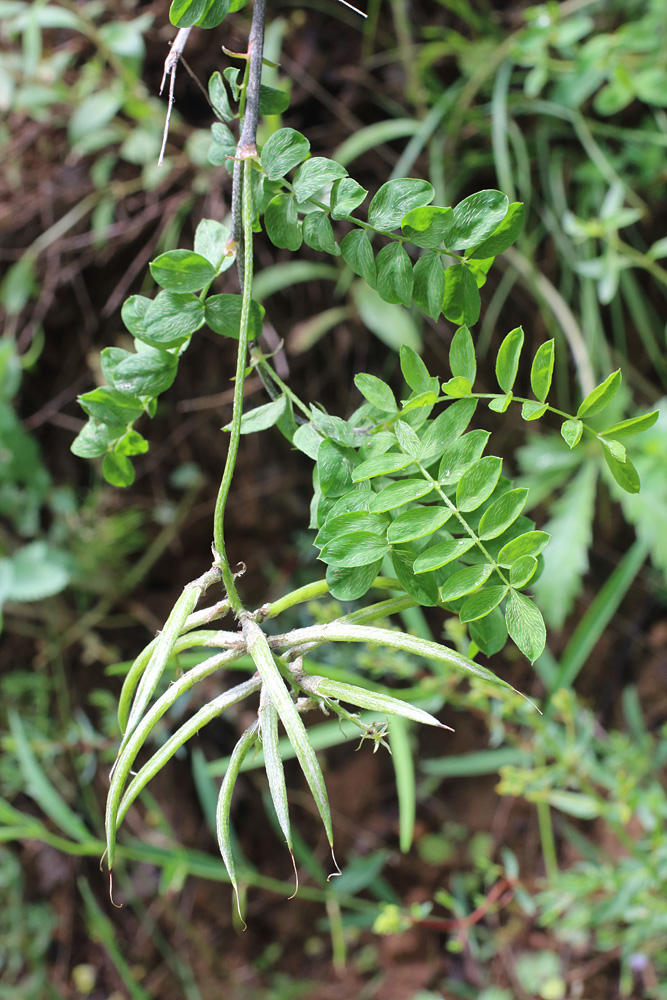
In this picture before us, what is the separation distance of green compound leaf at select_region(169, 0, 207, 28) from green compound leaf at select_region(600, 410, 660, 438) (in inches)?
12.5

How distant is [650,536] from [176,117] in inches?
41.4

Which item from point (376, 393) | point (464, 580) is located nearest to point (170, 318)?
point (376, 393)

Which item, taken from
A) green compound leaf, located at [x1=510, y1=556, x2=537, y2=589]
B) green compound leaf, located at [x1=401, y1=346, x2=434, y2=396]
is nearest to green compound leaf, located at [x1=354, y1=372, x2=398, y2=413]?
green compound leaf, located at [x1=401, y1=346, x2=434, y2=396]

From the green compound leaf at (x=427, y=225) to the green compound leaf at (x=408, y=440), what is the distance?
104mm

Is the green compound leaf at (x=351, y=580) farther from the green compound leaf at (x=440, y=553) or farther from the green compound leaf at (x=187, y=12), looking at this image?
the green compound leaf at (x=187, y=12)

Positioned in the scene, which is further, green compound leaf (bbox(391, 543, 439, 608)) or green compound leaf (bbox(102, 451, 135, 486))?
green compound leaf (bbox(102, 451, 135, 486))

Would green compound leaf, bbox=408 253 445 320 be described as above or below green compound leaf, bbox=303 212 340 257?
below

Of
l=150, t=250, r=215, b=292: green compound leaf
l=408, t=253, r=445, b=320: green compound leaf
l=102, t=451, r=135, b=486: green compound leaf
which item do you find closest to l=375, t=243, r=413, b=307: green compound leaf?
l=408, t=253, r=445, b=320: green compound leaf

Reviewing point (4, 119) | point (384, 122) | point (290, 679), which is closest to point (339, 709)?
point (290, 679)

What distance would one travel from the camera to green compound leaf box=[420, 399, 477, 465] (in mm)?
403

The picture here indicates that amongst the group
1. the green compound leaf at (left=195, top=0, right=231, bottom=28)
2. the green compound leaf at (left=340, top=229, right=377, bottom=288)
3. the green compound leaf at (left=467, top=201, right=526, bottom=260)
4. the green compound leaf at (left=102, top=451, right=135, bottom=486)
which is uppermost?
the green compound leaf at (left=195, top=0, right=231, bottom=28)

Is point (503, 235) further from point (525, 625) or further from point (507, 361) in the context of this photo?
point (525, 625)

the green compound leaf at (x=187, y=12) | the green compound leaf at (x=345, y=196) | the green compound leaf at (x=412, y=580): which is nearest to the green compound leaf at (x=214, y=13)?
the green compound leaf at (x=187, y=12)

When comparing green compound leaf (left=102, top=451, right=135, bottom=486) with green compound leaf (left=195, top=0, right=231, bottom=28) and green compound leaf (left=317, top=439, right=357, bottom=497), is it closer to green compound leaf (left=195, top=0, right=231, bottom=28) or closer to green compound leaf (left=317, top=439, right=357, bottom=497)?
green compound leaf (left=317, top=439, right=357, bottom=497)
